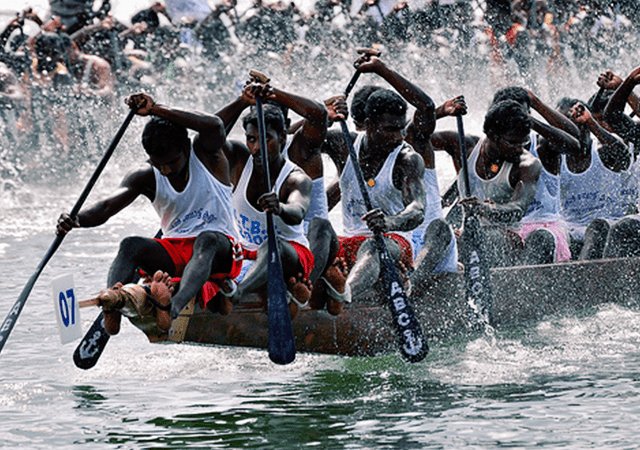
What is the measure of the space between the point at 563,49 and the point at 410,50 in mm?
2580

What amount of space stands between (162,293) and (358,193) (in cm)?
191

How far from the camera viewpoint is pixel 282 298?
5.21 metres

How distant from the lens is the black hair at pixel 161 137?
5148 mm

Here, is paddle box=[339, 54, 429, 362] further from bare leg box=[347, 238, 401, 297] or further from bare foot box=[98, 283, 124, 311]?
bare foot box=[98, 283, 124, 311]

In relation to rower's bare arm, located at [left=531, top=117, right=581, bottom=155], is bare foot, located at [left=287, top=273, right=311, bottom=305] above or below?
below

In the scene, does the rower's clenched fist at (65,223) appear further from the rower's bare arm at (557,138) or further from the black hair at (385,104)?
the rower's bare arm at (557,138)

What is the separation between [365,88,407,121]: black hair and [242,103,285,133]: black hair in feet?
2.41

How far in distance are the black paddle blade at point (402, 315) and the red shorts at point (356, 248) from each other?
0.33 m

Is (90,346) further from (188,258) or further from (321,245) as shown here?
(321,245)

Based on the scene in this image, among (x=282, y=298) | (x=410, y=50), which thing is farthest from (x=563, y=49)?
(x=282, y=298)

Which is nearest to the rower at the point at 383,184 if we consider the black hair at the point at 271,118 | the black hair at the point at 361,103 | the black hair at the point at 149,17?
the black hair at the point at 361,103

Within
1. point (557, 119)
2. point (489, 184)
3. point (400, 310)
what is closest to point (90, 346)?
point (400, 310)

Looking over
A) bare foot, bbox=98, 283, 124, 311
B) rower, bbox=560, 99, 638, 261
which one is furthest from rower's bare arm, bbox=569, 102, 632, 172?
bare foot, bbox=98, 283, 124, 311

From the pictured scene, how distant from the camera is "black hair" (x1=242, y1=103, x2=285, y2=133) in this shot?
5609 millimetres
